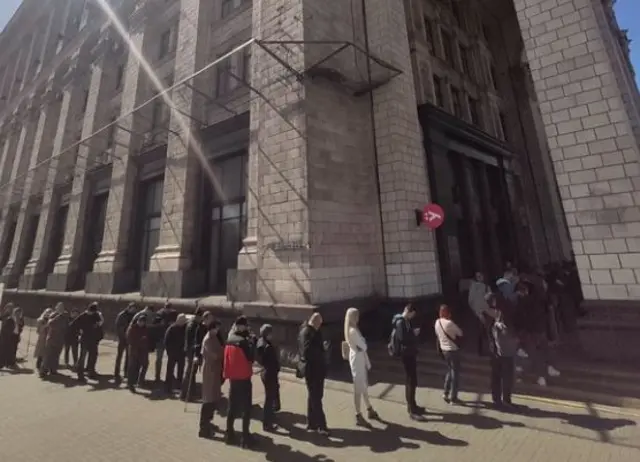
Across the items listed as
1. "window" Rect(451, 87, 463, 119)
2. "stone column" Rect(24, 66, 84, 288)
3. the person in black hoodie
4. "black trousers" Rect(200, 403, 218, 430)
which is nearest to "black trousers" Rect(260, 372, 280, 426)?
the person in black hoodie

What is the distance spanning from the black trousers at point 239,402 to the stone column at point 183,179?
7.59 meters

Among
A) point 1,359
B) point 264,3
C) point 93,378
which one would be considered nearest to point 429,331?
point 93,378

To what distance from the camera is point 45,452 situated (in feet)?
16.4

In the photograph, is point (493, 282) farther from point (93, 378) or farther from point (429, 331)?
point (93, 378)

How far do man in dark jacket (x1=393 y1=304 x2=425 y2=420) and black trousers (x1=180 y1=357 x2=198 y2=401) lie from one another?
420 centimetres

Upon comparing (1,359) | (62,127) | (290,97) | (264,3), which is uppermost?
(62,127)

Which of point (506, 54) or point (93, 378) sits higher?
point (506, 54)

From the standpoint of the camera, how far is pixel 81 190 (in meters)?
18.6

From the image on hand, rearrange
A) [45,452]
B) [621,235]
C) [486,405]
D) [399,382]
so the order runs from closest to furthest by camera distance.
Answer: [45,452], [486,405], [621,235], [399,382]

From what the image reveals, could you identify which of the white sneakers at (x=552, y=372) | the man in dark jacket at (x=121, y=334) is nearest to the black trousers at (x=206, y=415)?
the man in dark jacket at (x=121, y=334)

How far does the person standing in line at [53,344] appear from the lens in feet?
30.1

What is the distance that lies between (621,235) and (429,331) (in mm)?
5158

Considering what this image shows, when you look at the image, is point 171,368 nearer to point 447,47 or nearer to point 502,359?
point 502,359

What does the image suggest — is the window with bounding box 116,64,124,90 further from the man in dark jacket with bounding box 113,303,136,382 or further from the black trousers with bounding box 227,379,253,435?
the black trousers with bounding box 227,379,253,435
